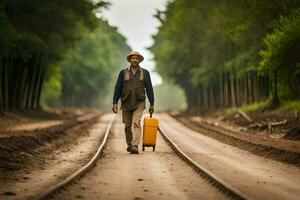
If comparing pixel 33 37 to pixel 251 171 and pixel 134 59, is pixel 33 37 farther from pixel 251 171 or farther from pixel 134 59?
pixel 251 171

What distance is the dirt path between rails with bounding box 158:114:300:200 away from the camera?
10531 mm

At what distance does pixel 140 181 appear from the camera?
37.4ft

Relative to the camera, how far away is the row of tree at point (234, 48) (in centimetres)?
3497

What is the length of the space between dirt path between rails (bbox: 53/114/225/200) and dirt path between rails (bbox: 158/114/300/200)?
64 cm

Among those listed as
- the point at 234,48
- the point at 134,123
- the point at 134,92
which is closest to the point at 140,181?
the point at 134,123

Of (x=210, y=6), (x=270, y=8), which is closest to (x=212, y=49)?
(x=210, y=6)

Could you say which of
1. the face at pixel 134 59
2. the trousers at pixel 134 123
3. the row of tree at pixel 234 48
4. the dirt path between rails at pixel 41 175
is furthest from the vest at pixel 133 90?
the row of tree at pixel 234 48

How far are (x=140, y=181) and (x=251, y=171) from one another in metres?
3.24

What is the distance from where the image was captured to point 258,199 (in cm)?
955

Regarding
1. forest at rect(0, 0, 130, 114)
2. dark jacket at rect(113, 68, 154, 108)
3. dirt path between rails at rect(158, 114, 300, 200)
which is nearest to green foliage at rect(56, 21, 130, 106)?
forest at rect(0, 0, 130, 114)

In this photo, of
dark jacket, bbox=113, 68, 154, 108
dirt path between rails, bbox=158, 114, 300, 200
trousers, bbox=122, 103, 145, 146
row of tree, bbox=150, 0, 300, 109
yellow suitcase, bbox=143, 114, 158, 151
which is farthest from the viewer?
row of tree, bbox=150, 0, 300, 109

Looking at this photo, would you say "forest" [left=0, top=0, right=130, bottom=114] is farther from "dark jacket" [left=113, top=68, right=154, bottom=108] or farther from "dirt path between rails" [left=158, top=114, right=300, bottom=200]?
"dirt path between rails" [left=158, top=114, right=300, bottom=200]

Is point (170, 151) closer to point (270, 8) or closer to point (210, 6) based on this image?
point (270, 8)

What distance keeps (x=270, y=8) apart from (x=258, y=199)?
101 feet
